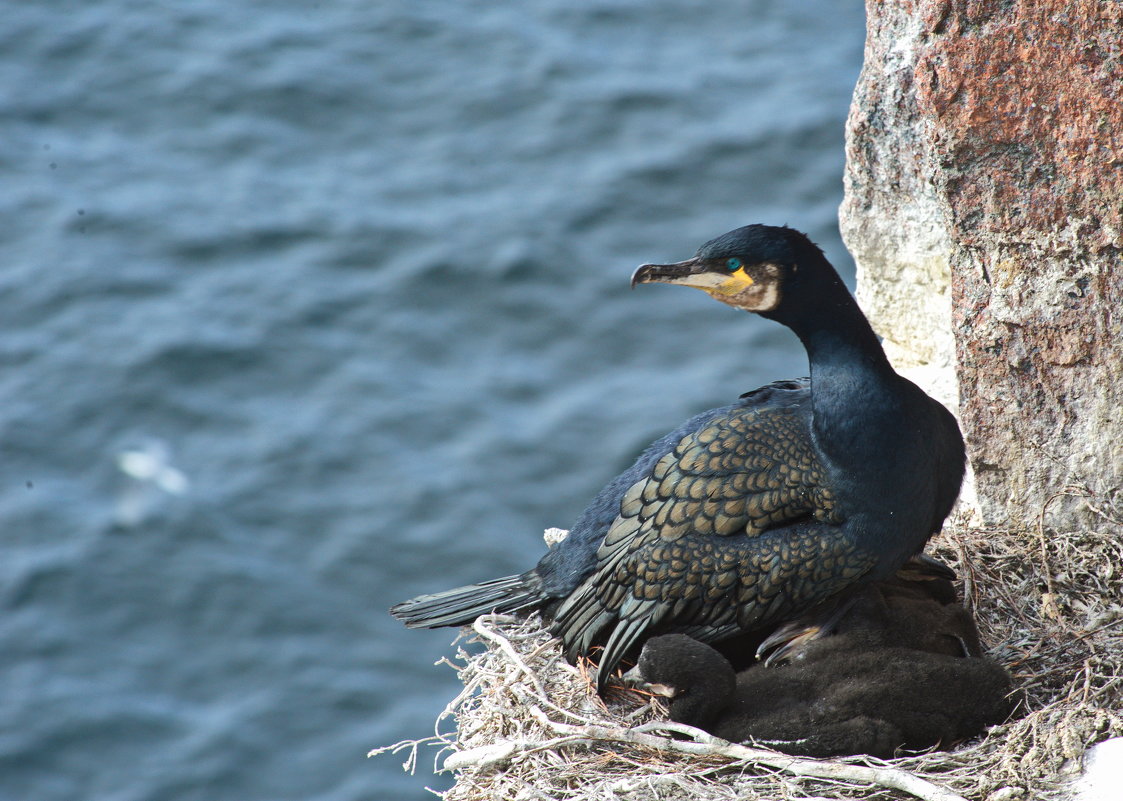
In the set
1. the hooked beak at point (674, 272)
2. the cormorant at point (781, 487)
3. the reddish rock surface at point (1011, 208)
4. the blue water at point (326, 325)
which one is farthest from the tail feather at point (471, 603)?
the blue water at point (326, 325)

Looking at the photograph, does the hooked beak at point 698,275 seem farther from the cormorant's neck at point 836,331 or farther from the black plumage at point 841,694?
the black plumage at point 841,694

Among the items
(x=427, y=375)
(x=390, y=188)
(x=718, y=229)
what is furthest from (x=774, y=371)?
(x=390, y=188)

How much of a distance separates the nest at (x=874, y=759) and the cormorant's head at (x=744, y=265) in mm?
1036

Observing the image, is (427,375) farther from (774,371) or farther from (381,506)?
(774,371)

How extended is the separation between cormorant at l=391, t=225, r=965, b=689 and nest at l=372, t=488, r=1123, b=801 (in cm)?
18

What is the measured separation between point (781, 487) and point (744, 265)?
1.81 feet

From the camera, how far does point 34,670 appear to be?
7422 millimetres

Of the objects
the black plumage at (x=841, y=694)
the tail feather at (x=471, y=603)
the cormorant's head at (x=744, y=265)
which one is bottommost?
the black plumage at (x=841, y=694)

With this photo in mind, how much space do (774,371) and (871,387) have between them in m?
4.79

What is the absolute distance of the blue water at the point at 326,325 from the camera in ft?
24.4

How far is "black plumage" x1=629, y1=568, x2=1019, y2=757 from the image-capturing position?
3387 mm

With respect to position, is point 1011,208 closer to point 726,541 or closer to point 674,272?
point 674,272

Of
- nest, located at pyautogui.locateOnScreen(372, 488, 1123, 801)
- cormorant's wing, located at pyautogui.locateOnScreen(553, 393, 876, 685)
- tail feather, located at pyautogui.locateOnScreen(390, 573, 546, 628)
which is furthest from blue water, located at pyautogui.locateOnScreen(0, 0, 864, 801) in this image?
cormorant's wing, located at pyautogui.locateOnScreen(553, 393, 876, 685)

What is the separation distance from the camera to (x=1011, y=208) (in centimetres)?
374
